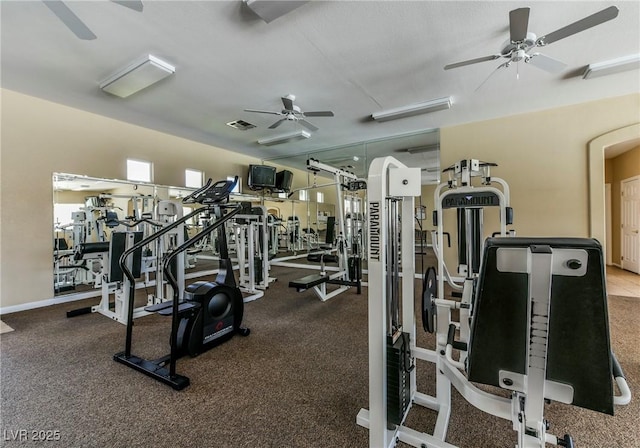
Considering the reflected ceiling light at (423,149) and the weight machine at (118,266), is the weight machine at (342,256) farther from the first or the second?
the reflected ceiling light at (423,149)

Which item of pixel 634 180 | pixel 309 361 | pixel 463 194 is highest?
pixel 634 180

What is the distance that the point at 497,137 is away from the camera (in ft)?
16.1

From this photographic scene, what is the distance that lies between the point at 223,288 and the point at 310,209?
503cm

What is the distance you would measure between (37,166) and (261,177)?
366cm

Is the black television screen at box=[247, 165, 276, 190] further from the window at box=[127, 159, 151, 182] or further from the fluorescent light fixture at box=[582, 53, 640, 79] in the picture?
the fluorescent light fixture at box=[582, 53, 640, 79]

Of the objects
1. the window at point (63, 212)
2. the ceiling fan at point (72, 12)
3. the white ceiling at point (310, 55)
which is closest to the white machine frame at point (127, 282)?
the window at point (63, 212)

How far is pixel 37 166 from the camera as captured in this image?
4.02m

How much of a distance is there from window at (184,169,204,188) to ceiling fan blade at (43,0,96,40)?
3.94 metres

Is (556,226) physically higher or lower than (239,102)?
lower

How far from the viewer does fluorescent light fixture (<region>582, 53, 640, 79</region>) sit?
3068 millimetres

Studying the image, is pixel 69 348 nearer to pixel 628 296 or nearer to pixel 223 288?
pixel 223 288

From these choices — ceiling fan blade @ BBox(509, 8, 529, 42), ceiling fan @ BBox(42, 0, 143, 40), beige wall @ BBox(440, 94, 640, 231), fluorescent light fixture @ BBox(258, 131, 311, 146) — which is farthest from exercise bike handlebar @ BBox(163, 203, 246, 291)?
beige wall @ BBox(440, 94, 640, 231)

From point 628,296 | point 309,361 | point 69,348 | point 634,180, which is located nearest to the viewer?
point 309,361

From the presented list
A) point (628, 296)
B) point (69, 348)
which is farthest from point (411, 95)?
point (69, 348)
